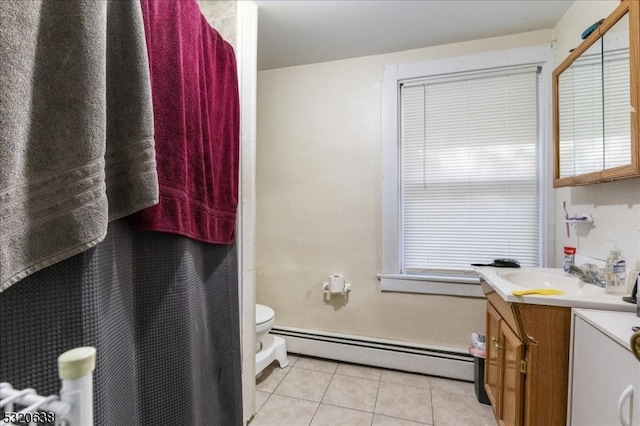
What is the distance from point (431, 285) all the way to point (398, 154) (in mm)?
946

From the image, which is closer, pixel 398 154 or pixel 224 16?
pixel 224 16

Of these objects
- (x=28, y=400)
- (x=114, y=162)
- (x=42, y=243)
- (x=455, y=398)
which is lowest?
(x=455, y=398)

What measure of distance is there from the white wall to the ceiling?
6.4 inches

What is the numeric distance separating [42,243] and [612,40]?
2041 mm

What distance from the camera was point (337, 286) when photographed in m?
2.15

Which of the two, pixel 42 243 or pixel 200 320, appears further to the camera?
pixel 200 320

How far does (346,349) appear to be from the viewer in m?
2.14

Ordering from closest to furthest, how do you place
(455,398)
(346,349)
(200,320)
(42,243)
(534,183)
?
(42,243) < (200,320) < (455,398) < (534,183) < (346,349)

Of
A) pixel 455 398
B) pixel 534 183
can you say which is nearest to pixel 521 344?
pixel 455 398

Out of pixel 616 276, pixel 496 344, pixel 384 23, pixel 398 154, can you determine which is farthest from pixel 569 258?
pixel 384 23

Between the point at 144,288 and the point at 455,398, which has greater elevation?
the point at 144,288

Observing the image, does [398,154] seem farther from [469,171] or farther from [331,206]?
[331,206]

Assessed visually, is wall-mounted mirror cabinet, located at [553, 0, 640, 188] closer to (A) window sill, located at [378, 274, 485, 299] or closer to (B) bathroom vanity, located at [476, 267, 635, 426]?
(B) bathroom vanity, located at [476, 267, 635, 426]

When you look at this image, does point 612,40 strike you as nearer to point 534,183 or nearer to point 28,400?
point 534,183
